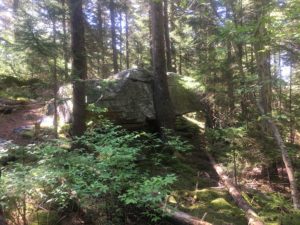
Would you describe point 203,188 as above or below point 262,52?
below

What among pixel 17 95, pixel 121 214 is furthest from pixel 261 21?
pixel 17 95

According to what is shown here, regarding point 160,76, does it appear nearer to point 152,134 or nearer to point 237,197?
point 152,134

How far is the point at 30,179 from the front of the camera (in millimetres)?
5242

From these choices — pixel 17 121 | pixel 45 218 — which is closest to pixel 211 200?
pixel 45 218

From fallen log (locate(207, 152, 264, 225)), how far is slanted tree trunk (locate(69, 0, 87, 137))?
4.86 meters

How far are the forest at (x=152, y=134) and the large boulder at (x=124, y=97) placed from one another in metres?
0.04

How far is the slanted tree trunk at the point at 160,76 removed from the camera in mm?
11109

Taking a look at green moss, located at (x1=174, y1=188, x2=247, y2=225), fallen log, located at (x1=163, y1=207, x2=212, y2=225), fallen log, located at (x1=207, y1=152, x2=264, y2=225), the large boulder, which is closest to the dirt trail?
the large boulder

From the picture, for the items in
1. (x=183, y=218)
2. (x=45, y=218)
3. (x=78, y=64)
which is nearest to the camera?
(x=45, y=218)

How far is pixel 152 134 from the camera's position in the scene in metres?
10.2

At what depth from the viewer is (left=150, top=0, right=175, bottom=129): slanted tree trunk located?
11109 millimetres

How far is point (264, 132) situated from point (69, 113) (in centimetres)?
706

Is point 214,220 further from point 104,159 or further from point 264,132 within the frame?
point 264,132

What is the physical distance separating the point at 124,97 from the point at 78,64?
212 cm
